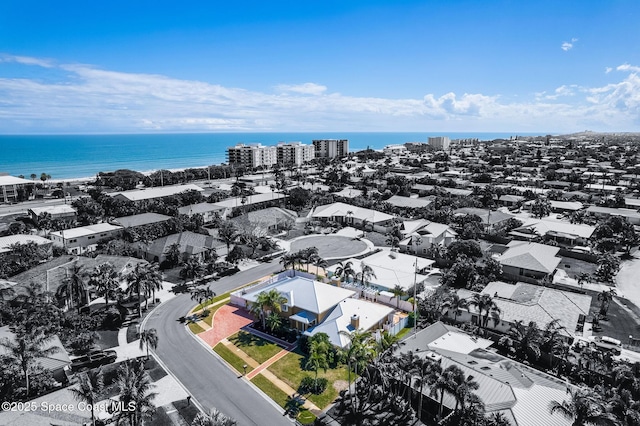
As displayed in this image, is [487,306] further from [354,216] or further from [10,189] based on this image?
[10,189]

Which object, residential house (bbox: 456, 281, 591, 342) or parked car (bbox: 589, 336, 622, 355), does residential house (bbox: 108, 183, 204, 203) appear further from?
parked car (bbox: 589, 336, 622, 355)

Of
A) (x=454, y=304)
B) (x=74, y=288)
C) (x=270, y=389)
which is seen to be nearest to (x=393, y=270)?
(x=454, y=304)

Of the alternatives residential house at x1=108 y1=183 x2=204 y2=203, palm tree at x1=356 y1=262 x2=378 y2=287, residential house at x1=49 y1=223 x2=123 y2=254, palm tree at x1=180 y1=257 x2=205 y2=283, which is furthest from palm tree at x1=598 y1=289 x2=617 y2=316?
residential house at x1=108 y1=183 x2=204 y2=203

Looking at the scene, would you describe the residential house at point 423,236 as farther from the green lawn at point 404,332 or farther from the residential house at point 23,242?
the residential house at point 23,242

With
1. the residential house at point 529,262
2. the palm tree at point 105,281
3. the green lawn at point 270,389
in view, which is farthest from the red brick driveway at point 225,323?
the residential house at point 529,262

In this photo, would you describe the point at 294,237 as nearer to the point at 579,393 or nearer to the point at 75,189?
the point at 579,393

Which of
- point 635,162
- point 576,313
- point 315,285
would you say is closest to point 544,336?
point 576,313
